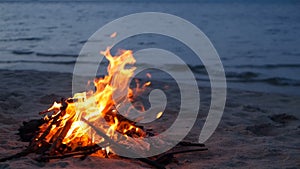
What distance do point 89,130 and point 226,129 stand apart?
8.24 ft

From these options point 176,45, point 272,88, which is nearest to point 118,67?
point 272,88

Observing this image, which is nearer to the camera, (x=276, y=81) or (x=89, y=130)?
(x=89, y=130)

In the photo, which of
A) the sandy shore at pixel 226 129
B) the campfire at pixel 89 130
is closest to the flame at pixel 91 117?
the campfire at pixel 89 130

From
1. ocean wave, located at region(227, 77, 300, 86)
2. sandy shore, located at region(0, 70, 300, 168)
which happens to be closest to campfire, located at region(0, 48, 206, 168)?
sandy shore, located at region(0, 70, 300, 168)

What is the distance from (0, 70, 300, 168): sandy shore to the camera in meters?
4.51

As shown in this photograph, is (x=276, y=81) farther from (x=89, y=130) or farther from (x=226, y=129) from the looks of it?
(x=89, y=130)

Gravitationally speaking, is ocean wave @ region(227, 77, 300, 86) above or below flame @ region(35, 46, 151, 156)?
above

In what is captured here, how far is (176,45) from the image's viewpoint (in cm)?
1933

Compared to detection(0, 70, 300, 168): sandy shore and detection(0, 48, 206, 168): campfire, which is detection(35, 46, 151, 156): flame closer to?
detection(0, 48, 206, 168): campfire

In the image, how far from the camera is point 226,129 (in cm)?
611

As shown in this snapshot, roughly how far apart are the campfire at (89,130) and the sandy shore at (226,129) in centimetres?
17

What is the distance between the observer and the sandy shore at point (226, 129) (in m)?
4.51

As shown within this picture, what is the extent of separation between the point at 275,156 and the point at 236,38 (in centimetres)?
1815

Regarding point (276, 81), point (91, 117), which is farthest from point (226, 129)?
point (276, 81)
